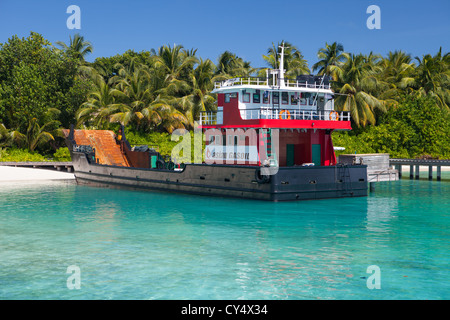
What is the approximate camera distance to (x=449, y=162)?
42.5 m

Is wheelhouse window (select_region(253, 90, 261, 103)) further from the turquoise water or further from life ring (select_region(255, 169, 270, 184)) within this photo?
the turquoise water

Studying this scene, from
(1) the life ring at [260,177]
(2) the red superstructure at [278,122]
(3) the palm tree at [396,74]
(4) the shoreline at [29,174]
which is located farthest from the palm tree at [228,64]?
(1) the life ring at [260,177]

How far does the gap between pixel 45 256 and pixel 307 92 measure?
61.9 ft

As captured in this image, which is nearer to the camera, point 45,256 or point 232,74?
point 45,256

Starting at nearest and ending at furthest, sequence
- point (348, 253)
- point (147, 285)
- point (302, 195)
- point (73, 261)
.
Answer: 1. point (147, 285)
2. point (73, 261)
3. point (348, 253)
4. point (302, 195)

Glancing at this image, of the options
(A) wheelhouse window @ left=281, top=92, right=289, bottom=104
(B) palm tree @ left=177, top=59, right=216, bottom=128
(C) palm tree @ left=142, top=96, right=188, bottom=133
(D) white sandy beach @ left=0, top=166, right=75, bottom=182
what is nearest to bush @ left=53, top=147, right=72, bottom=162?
(D) white sandy beach @ left=0, top=166, right=75, bottom=182

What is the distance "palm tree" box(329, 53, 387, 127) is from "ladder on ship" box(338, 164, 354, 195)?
2728 centimetres

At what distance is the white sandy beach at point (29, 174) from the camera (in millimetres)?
40794

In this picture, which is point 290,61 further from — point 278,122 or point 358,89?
point 278,122

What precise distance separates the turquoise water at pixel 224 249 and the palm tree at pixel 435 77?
39.1m

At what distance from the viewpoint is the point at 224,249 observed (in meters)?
14.7

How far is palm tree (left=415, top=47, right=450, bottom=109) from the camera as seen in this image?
60219 mm
